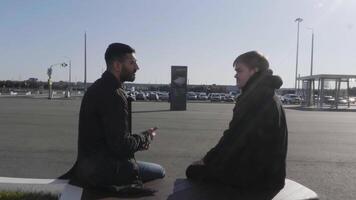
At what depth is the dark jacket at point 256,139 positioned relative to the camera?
14.1ft

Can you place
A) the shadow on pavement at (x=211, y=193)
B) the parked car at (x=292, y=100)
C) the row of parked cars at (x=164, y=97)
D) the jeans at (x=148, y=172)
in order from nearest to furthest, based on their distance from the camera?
the shadow on pavement at (x=211, y=193)
the jeans at (x=148, y=172)
the row of parked cars at (x=164, y=97)
the parked car at (x=292, y=100)

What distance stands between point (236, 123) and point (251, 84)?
36cm

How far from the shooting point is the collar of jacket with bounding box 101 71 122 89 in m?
4.62

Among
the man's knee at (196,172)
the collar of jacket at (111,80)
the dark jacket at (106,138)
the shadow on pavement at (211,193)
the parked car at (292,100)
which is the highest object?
the collar of jacket at (111,80)

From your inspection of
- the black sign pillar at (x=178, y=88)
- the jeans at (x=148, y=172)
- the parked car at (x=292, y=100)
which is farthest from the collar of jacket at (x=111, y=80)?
the parked car at (x=292, y=100)

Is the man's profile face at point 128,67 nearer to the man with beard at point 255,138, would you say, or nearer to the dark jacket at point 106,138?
the dark jacket at point 106,138

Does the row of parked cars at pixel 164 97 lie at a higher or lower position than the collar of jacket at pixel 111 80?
lower

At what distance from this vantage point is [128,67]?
15.7ft

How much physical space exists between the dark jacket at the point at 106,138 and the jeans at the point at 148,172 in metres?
0.44

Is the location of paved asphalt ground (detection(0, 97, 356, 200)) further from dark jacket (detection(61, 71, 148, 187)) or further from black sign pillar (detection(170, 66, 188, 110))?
black sign pillar (detection(170, 66, 188, 110))

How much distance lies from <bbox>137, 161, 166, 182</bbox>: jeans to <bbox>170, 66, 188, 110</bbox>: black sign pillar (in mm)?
32962

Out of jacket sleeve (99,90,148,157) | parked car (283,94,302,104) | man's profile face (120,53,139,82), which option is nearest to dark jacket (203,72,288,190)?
jacket sleeve (99,90,148,157)

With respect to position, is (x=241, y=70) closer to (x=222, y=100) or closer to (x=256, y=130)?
(x=256, y=130)

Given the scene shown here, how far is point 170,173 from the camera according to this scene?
905 centimetres
